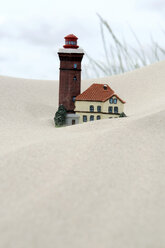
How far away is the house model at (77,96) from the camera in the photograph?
28.2 m

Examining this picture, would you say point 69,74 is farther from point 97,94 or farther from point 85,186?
point 85,186

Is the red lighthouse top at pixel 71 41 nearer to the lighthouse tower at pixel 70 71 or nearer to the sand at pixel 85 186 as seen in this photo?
the lighthouse tower at pixel 70 71

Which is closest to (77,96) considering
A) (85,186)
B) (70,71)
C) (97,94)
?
(97,94)

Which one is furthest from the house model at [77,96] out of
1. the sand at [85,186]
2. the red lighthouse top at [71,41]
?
the sand at [85,186]

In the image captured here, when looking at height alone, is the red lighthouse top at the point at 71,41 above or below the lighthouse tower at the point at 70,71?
above

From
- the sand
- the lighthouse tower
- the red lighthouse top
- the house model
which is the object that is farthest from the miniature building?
the red lighthouse top

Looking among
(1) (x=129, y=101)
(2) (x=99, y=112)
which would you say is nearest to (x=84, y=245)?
(2) (x=99, y=112)

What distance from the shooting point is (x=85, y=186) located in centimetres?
1519

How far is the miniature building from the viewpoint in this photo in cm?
2812

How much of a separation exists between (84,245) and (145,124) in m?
12.5

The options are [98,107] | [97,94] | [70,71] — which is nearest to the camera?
[98,107]

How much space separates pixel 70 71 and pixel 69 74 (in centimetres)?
28

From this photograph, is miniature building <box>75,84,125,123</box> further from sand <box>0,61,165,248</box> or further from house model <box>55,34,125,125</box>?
sand <box>0,61,165,248</box>

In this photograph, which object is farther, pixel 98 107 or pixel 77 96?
pixel 77 96
